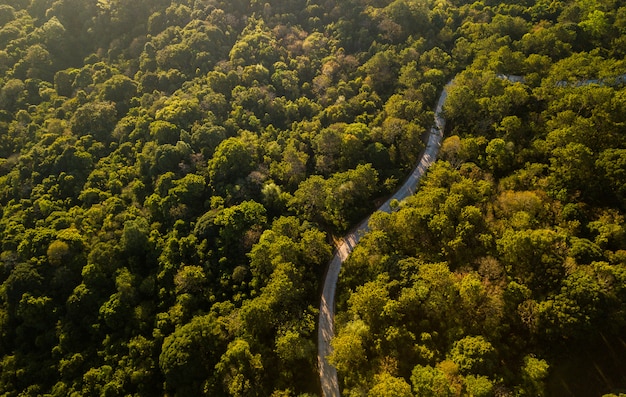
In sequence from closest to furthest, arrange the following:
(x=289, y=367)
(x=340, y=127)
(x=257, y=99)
A: (x=289, y=367), (x=340, y=127), (x=257, y=99)

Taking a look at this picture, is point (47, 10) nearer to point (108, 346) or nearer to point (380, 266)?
point (108, 346)

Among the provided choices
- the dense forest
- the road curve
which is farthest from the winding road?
the dense forest

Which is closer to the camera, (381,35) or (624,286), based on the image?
(624,286)

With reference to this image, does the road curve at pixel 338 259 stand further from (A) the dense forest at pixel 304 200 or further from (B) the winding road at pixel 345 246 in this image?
(A) the dense forest at pixel 304 200

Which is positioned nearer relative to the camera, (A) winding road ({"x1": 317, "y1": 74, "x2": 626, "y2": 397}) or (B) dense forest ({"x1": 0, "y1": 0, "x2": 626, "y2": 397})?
(B) dense forest ({"x1": 0, "y1": 0, "x2": 626, "y2": 397})

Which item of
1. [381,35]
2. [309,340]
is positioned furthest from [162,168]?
[381,35]

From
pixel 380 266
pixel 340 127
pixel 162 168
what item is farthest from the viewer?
pixel 340 127

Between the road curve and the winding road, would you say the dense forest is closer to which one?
the winding road

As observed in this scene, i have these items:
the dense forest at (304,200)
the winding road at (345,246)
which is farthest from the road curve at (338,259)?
the dense forest at (304,200)
